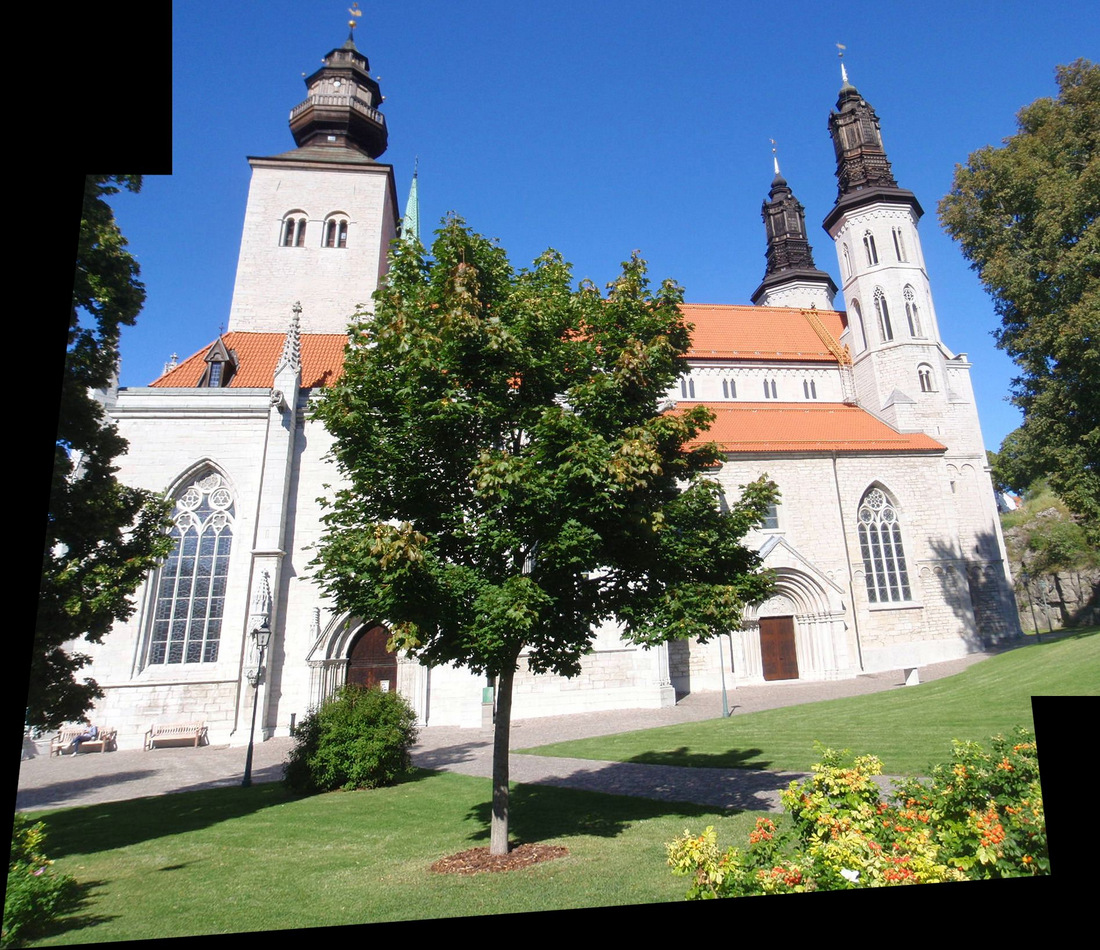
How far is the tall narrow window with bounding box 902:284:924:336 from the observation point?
29844mm

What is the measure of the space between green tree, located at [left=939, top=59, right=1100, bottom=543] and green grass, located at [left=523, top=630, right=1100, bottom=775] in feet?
16.4

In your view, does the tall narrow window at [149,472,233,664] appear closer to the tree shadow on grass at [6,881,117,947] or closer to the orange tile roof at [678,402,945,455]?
the tree shadow on grass at [6,881,117,947]

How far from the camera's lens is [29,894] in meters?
4.91

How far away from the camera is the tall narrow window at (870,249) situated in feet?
102

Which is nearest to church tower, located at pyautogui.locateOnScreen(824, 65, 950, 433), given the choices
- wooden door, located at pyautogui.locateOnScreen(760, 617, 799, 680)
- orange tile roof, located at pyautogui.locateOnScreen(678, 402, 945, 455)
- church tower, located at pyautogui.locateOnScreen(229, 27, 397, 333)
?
orange tile roof, located at pyautogui.locateOnScreen(678, 402, 945, 455)

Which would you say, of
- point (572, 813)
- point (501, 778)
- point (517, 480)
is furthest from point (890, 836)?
point (572, 813)

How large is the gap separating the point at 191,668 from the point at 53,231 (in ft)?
59.6

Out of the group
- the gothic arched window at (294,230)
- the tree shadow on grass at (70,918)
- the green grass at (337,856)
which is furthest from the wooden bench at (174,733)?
the gothic arched window at (294,230)

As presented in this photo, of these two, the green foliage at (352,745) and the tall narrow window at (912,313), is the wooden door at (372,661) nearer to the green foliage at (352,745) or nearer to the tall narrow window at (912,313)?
the green foliage at (352,745)

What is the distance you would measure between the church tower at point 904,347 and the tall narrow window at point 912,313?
0.14 ft

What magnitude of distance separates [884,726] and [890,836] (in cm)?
972

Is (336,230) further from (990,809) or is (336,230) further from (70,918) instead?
(990,809)

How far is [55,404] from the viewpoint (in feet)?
7.82

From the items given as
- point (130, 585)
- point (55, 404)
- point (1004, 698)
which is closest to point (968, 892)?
point (55, 404)
